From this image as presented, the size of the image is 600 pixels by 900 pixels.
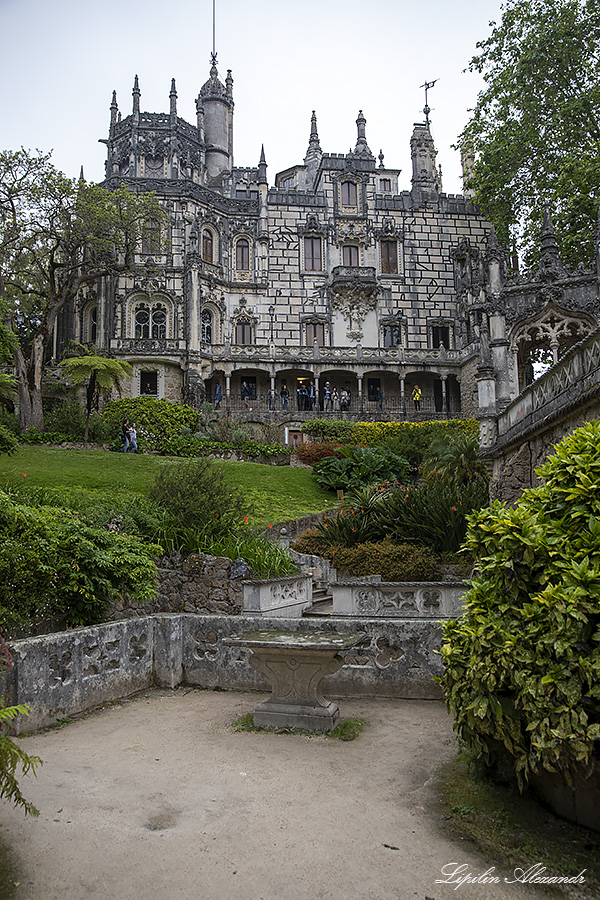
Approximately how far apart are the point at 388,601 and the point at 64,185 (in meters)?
26.4

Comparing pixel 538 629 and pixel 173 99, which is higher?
pixel 173 99

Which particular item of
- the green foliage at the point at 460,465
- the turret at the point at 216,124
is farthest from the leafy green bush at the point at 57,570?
the turret at the point at 216,124

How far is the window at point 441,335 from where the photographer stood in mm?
42531

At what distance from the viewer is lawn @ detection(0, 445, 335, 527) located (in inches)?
733

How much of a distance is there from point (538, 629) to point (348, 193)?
44400 millimetres

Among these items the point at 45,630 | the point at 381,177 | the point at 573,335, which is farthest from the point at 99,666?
the point at 381,177

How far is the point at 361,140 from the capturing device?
4759 centimetres

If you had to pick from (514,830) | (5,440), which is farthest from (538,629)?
(5,440)

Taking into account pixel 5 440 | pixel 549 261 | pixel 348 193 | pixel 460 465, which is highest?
pixel 348 193

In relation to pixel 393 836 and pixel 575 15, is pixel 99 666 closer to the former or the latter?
pixel 393 836

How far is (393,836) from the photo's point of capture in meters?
4.10

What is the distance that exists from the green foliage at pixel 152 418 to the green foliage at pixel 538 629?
25187mm

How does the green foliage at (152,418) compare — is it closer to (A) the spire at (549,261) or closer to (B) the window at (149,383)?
(B) the window at (149,383)

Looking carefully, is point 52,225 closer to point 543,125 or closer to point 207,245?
point 207,245
